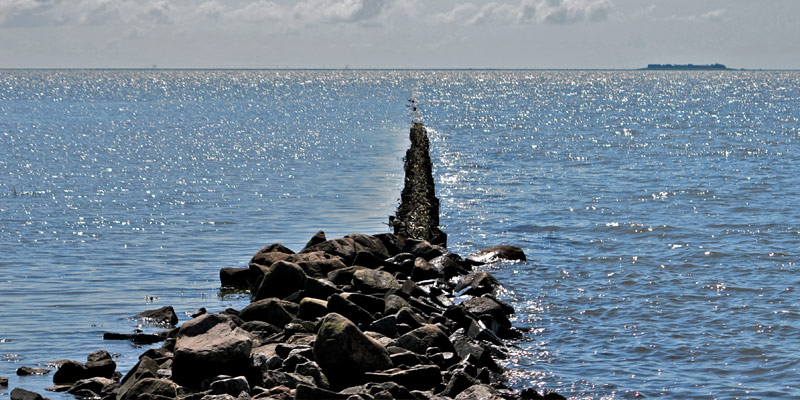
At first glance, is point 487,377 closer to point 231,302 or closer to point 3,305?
point 231,302

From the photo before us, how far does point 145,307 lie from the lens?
62.0 feet

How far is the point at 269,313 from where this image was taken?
15859mm

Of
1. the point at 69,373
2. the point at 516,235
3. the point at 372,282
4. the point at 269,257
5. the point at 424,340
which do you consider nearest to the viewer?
the point at 69,373

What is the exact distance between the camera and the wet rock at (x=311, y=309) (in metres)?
15.8

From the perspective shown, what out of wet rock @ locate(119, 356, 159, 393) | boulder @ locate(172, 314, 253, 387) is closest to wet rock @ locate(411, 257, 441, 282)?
boulder @ locate(172, 314, 253, 387)

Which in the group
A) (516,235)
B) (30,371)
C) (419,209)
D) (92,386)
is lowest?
(516,235)

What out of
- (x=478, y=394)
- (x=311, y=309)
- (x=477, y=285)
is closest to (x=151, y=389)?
(x=478, y=394)

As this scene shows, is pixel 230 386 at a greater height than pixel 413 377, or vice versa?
pixel 230 386

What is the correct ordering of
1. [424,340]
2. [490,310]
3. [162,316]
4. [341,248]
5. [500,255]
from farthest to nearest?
1. [500,255]
2. [341,248]
3. [162,316]
4. [490,310]
5. [424,340]

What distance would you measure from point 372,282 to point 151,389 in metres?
6.95

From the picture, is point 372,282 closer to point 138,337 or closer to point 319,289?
point 319,289

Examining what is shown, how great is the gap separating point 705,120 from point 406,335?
94898 mm

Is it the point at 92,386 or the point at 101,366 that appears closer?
the point at 92,386

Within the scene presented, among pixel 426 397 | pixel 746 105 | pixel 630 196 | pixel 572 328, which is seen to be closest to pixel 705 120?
pixel 746 105
